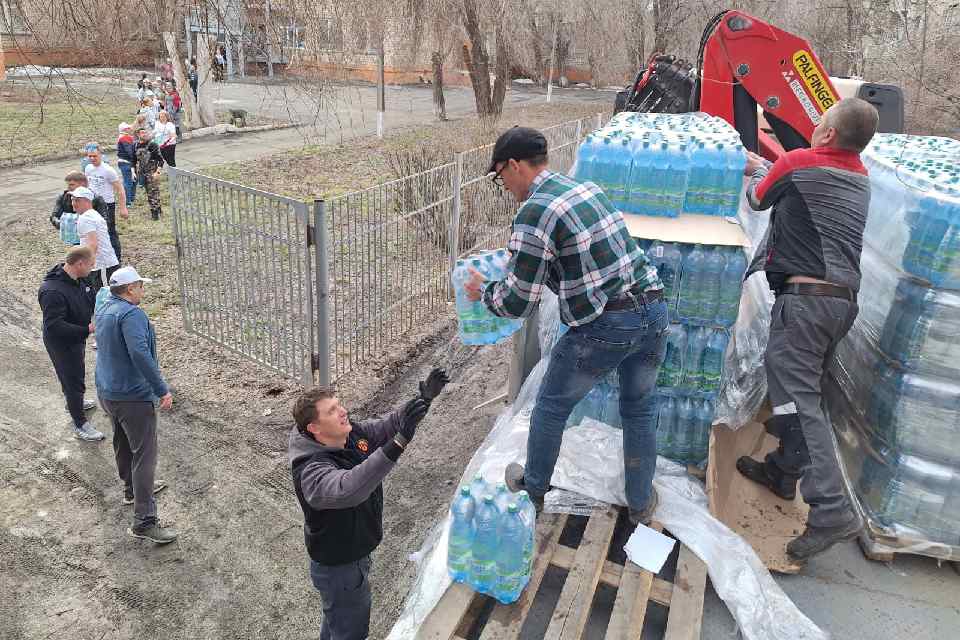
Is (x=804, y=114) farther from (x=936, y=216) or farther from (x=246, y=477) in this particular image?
(x=246, y=477)

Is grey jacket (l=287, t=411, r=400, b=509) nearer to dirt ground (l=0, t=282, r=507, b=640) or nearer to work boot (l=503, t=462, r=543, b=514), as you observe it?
work boot (l=503, t=462, r=543, b=514)

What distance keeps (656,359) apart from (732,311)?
2.79 feet

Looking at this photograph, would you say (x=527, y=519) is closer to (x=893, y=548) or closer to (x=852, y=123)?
(x=893, y=548)

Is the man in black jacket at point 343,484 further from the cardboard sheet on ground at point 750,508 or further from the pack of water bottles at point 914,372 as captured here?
the pack of water bottles at point 914,372

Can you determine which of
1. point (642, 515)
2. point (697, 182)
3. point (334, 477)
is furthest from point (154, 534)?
point (697, 182)

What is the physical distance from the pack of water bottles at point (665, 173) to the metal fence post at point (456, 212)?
320 centimetres

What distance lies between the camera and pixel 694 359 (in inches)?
160

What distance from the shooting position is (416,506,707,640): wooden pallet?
2928 millimetres

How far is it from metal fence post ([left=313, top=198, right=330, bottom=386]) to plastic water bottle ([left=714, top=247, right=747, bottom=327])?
9.80 feet

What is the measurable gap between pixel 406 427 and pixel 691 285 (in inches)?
81.1

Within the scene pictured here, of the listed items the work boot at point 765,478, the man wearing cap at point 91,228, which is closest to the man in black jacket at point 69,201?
the man wearing cap at point 91,228

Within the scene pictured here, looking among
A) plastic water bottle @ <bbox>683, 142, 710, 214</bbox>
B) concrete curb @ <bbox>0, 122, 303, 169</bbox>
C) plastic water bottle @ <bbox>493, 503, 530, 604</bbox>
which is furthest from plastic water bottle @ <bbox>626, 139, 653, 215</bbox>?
concrete curb @ <bbox>0, 122, 303, 169</bbox>

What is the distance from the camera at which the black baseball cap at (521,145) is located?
3025 millimetres

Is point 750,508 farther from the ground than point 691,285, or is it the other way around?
point 691,285
